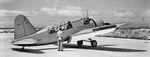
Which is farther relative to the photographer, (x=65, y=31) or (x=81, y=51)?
(x=65, y=31)

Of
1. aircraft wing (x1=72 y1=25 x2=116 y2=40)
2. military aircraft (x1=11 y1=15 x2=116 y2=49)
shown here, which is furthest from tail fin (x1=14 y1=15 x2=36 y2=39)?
aircraft wing (x1=72 y1=25 x2=116 y2=40)

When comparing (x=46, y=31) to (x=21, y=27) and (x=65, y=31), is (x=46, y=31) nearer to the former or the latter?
(x=65, y=31)

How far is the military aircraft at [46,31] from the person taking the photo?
46.9ft

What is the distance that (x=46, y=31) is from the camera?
15.3 m

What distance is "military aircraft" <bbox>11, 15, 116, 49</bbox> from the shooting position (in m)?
14.3

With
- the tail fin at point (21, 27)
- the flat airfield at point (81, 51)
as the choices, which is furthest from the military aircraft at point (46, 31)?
the flat airfield at point (81, 51)

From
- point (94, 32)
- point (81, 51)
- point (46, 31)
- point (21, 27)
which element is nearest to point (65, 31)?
point (46, 31)

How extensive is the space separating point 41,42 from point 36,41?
1020 mm

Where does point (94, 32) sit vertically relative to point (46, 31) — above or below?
below

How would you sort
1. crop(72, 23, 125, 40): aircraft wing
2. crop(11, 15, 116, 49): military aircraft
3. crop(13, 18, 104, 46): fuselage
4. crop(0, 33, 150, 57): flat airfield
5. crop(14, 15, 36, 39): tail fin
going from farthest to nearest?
1. crop(72, 23, 125, 40): aircraft wing
2. crop(13, 18, 104, 46): fuselage
3. crop(14, 15, 36, 39): tail fin
4. crop(11, 15, 116, 49): military aircraft
5. crop(0, 33, 150, 57): flat airfield

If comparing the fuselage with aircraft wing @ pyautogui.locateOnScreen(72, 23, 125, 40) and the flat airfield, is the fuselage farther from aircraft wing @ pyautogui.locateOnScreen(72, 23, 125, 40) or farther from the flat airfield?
aircraft wing @ pyautogui.locateOnScreen(72, 23, 125, 40)

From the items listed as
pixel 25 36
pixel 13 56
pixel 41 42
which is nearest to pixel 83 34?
pixel 41 42

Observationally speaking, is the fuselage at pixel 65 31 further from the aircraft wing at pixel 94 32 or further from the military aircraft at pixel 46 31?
the aircraft wing at pixel 94 32

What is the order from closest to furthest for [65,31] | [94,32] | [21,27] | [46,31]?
[21,27]
[46,31]
[94,32]
[65,31]
